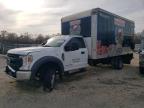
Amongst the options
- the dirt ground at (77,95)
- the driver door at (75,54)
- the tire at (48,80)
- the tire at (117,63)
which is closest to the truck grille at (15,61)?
the dirt ground at (77,95)

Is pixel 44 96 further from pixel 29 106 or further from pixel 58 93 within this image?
pixel 29 106

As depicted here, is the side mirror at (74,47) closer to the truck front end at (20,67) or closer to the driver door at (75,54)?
the driver door at (75,54)

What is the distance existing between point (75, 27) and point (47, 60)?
4061mm

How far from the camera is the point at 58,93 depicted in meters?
8.20

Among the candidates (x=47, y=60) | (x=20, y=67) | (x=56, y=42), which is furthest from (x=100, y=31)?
(x=20, y=67)

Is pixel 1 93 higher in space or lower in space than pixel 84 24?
lower

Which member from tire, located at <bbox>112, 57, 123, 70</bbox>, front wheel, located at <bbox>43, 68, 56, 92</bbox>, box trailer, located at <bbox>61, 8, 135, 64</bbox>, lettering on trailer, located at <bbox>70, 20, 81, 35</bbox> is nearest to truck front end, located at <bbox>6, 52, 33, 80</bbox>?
front wheel, located at <bbox>43, 68, 56, 92</bbox>

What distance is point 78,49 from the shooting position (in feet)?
34.2

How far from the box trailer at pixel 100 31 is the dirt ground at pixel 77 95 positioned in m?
2.04

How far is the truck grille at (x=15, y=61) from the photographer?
828 cm

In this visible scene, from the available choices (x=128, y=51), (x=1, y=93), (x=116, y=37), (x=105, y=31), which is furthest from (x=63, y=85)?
(x=128, y=51)

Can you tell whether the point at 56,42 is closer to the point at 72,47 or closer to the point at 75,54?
the point at 72,47

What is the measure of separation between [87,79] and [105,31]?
3.16 m

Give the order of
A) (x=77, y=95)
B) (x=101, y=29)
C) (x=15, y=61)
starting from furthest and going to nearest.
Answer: (x=101, y=29) → (x=15, y=61) → (x=77, y=95)
